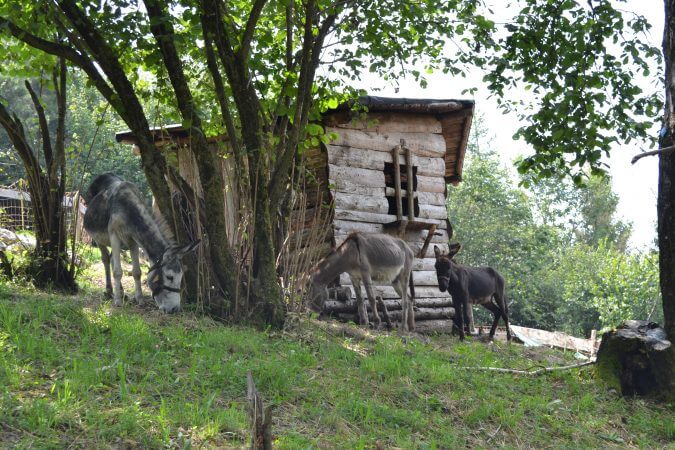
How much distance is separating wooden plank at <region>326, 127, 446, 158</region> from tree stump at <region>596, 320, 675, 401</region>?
685 centimetres

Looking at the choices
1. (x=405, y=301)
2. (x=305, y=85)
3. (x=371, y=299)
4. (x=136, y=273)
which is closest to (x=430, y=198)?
(x=405, y=301)

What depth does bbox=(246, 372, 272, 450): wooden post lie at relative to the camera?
4285 millimetres

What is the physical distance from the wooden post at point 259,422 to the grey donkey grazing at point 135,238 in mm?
4958

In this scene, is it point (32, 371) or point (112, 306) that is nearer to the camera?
point (32, 371)

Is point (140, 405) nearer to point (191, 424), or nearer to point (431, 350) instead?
point (191, 424)

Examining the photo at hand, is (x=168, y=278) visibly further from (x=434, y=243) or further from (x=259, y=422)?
(x=434, y=243)

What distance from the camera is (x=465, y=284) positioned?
14.1 m

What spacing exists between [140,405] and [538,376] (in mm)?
5471

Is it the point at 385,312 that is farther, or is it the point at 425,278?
the point at 425,278

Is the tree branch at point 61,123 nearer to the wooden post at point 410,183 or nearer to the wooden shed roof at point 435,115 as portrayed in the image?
the wooden shed roof at point 435,115

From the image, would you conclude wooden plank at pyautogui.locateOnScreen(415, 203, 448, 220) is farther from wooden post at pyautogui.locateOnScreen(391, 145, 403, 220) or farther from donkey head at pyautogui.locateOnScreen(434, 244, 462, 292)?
donkey head at pyautogui.locateOnScreen(434, 244, 462, 292)

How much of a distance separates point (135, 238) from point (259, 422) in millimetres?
6125

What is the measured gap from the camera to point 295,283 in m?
9.91

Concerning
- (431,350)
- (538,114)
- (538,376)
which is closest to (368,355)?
(431,350)
